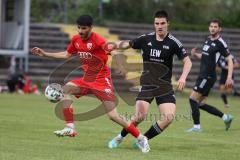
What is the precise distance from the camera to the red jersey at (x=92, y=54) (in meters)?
11.6

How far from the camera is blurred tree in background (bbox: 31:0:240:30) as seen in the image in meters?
36.4

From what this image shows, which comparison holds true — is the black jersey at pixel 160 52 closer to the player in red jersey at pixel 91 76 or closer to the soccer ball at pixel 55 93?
the player in red jersey at pixel 91 76

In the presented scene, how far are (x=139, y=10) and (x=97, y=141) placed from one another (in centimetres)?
2548

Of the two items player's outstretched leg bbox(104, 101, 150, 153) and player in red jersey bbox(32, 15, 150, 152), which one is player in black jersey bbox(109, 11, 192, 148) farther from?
player in red jersey bbox(32, 15, 150, 152)

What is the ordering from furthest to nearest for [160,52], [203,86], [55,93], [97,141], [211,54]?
[211,54] → [203,86] → [97,141] → [55,93] → [160,52]

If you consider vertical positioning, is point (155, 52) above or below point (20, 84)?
above

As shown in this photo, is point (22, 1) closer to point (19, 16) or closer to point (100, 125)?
point (19, 16)

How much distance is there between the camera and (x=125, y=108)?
831 inches

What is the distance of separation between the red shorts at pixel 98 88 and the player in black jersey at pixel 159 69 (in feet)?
1.58

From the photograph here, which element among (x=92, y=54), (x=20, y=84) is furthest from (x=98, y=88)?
Answer: (x=20, y=84)

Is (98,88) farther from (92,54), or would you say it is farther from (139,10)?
(139,10)

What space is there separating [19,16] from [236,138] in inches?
803

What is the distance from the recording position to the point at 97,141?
12.5 m

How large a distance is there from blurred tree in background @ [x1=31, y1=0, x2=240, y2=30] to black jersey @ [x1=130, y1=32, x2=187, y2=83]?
24.0 m
